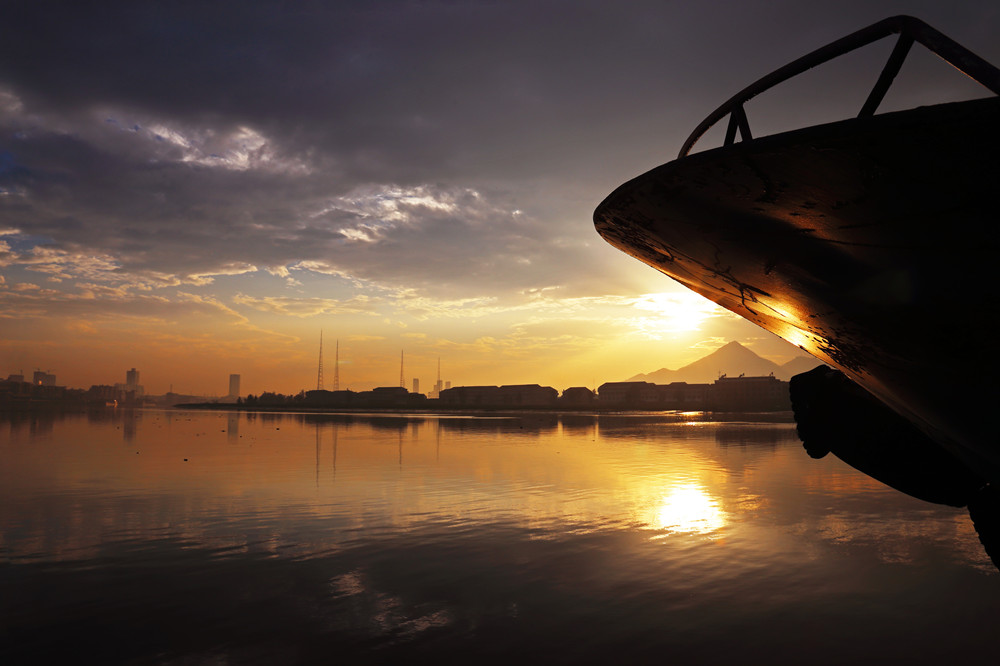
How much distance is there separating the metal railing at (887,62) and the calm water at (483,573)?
4.57 meters

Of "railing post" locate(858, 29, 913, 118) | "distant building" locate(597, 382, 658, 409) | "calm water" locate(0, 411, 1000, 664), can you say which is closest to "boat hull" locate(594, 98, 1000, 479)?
"railing post" locate(858, 29, 913, 118)

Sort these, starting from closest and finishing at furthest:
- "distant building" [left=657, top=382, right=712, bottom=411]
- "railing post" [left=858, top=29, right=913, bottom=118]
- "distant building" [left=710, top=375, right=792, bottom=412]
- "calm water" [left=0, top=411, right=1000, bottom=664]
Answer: "railing post" [left=858, top=29, right=913, bottom=118], "calm water" [left=0, top=411, right=1000, bottom=664], "distant building" [left=710, top=375, right=792, bottom=412], "distant building" [left=657, top=382, right=712, bottom=411]

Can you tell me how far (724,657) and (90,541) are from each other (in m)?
9.29

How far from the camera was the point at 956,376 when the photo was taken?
9.65 feet

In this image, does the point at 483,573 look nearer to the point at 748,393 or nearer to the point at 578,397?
the point at 748,393

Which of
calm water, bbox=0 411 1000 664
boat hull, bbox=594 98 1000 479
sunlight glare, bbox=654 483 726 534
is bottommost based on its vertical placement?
sunlight glare, bbox=654 483 726 534

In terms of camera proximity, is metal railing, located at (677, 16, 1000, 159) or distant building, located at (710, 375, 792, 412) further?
distant building, located at (710, 375, 792, 412)

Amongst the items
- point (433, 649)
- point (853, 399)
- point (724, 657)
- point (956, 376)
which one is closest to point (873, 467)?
point (853, 399)

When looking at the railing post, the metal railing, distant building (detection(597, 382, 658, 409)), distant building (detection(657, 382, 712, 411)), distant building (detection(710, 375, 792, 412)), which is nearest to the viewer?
the metal railing

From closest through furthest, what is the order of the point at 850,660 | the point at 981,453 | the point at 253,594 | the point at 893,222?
1. the point at 893,222
2. the point at 981,453
3. the point at 850,660
4. the point at 253,594

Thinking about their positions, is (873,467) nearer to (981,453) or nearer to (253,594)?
(981,453)

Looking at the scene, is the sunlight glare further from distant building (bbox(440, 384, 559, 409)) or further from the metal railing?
distant building (bbox(440, 384, 559, 409))

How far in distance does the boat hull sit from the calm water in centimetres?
333

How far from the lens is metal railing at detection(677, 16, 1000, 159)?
7.25 ft
